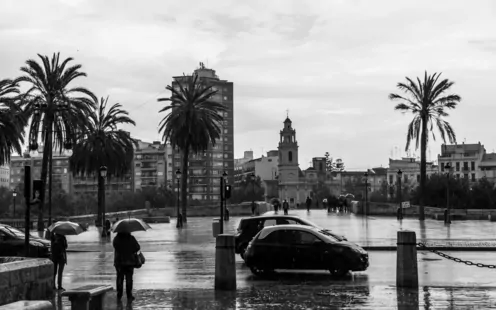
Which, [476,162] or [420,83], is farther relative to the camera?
[476,162]

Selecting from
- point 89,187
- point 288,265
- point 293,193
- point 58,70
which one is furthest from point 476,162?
point 288,265

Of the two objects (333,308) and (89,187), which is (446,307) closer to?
(333,308)

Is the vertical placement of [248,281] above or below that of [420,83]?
Result: below

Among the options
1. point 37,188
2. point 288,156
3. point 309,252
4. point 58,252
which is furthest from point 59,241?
point 288,156

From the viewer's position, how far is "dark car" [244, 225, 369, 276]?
65.2 ft

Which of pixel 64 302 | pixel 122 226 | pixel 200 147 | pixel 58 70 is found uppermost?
pixel 58 70

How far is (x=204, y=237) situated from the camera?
1519 inches

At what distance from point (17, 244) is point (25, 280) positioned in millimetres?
12537

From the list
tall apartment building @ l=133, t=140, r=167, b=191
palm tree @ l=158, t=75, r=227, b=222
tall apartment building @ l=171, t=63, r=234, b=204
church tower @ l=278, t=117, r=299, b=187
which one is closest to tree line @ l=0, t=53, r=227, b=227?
palm tree @ l=158, t=75, r=227, b=222

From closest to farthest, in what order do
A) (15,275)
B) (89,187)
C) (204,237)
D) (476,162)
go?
1. (15,275)
2. (204,237)
3. (476,162)
4. (89,187)

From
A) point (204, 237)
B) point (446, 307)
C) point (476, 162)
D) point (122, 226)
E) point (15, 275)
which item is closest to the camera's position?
point (15, 275)

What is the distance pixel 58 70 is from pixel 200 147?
1549cm

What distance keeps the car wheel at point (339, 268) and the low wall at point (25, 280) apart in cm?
788

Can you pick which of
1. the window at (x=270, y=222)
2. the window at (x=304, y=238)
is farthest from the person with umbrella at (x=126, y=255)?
the window at (x=270, y=222)
